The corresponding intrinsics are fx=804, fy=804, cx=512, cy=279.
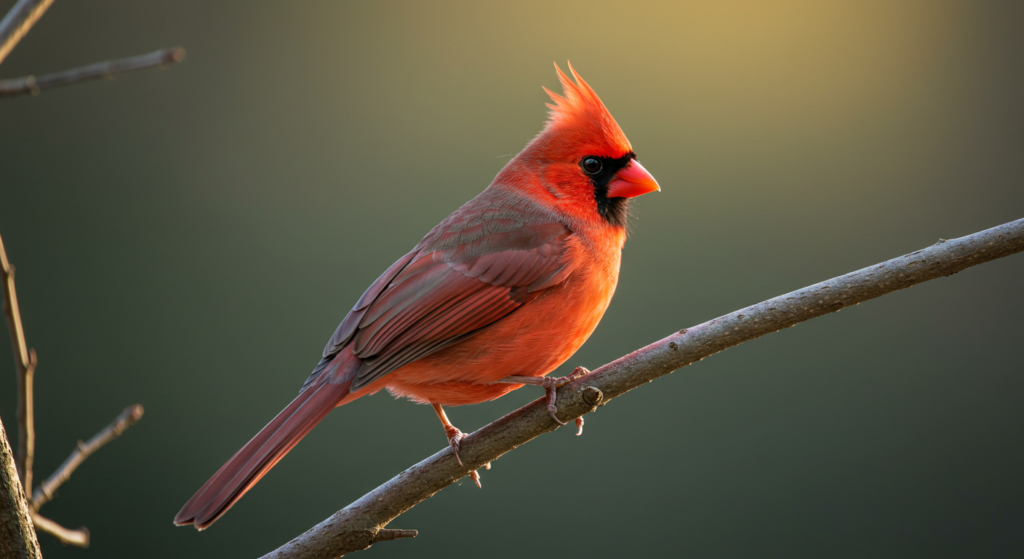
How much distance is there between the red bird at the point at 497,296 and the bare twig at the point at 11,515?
1.31 feet

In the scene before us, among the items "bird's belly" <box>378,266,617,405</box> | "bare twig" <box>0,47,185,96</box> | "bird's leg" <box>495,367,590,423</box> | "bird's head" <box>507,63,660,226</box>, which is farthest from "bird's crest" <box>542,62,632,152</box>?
"bare twig" <box>0,47,185,96</box>

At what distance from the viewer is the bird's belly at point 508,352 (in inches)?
79.4

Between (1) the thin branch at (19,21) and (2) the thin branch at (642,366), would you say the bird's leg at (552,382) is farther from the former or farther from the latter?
(1) the thin branch at (19,21)

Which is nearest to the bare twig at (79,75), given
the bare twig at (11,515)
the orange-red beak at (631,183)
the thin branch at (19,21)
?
the thin branch at (19,21)

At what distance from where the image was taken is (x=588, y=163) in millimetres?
2428

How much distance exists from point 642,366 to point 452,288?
0.64 m

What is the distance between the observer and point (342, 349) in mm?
2121

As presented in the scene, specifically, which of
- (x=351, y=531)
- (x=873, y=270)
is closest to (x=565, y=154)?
(x=873, y=270)

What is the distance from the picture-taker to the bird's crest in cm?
238

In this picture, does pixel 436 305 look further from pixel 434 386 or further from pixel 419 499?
pixel 419 499

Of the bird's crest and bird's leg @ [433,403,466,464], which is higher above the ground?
the bird's crest

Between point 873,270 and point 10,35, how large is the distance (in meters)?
1.72

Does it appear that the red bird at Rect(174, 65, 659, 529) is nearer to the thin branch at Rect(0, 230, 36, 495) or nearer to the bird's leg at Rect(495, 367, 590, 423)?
the bird's leg at Rect(495, 367, 590, 423)

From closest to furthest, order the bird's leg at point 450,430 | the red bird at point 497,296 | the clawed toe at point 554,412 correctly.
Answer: the clawed toe at point 554,412 → the red bird at point 497,296 → the bird's leg at point 450,430
